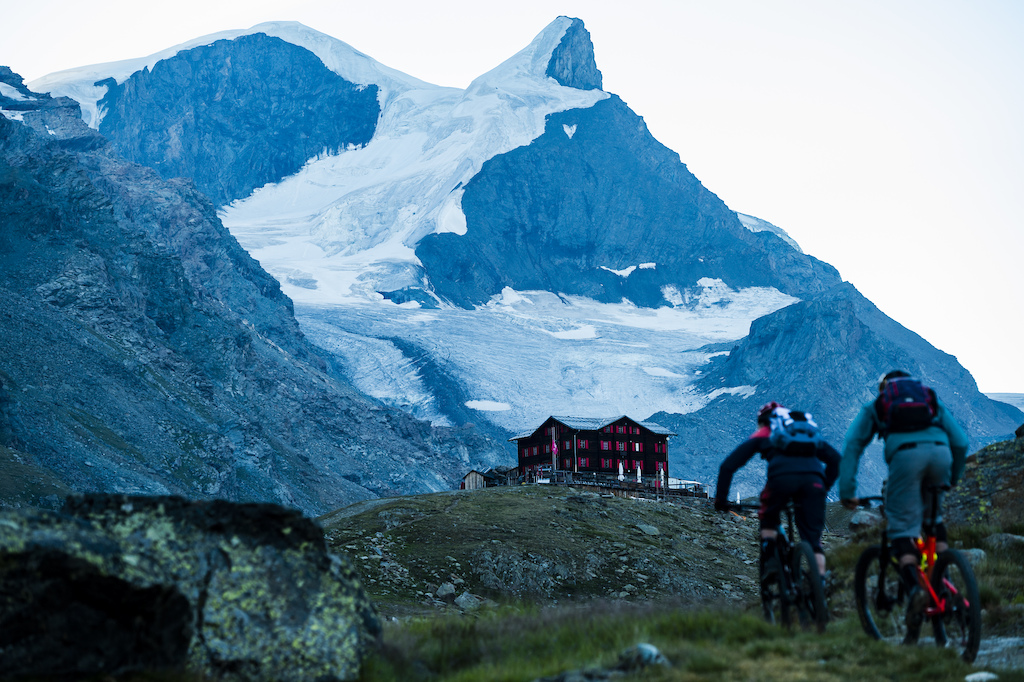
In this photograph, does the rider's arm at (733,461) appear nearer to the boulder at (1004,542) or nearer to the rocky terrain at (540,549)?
the boulder at (1004,542)

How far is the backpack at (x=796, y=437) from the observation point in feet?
31.7

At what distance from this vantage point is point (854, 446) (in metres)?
9.42

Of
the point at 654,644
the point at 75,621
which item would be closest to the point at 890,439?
the point at 654,644

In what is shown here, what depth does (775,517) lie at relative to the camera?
9969 millimetres

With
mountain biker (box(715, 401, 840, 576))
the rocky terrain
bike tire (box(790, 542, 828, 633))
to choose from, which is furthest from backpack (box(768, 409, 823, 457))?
the rocky terrain

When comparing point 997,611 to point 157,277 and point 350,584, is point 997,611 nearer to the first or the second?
point 350,584

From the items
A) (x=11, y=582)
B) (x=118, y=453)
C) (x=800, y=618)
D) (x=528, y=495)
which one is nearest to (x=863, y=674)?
(x=800, y=618)

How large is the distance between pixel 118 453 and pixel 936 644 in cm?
10495

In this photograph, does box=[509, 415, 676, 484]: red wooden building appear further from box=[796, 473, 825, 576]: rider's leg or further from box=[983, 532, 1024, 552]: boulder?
box=[796, 473, 825, 576]: rider's leg

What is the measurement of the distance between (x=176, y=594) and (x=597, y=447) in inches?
3089

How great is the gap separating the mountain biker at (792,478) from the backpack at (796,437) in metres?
0.01

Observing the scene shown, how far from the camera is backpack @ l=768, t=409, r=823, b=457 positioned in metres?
9.65

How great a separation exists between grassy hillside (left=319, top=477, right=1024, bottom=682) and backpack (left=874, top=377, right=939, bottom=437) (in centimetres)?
208

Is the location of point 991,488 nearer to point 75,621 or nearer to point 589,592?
point 75,621
